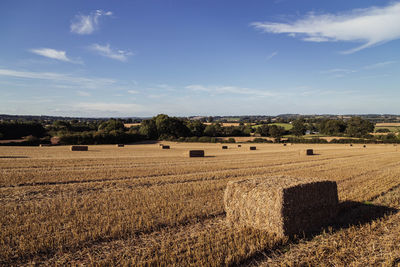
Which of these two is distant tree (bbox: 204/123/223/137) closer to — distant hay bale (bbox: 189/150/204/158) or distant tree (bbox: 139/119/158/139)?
distant tree (bbox: 139/119/158/139)

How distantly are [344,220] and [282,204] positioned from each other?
7.55ft

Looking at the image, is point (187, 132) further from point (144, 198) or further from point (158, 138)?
point (144, 198)

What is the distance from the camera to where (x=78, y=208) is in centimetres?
845

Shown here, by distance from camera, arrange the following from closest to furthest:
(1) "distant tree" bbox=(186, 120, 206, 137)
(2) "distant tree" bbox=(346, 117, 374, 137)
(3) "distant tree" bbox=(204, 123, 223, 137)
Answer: (2) "distant tree" bbox=(346, 117, 374, 137)
(3) "distant tree" bbox=(204, 123, 223, 137)
(1) "distant tree" bbox=(186, 120, 206, 137)

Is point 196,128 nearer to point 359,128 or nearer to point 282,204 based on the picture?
point 359,128

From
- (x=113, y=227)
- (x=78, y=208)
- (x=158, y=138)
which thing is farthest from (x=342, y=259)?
(x=158, y=138)

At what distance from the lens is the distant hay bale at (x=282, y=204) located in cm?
651

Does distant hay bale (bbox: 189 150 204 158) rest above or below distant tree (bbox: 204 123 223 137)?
below

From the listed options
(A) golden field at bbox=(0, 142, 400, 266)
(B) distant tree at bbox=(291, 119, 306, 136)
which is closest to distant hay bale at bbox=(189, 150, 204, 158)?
(A) golden field at bbox=(0, 142, 400, 266)

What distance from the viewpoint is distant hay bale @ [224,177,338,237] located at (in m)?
6.51

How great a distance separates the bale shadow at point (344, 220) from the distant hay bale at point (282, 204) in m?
0.18

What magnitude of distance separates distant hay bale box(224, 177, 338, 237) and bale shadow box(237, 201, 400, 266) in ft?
0.60

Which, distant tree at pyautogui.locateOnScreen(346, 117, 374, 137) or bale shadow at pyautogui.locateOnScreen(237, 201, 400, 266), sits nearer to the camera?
bale shadow at pyautogui.locateOnScreen(237, 201, 400, 266)

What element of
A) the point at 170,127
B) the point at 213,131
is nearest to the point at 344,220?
the point at 213,131
